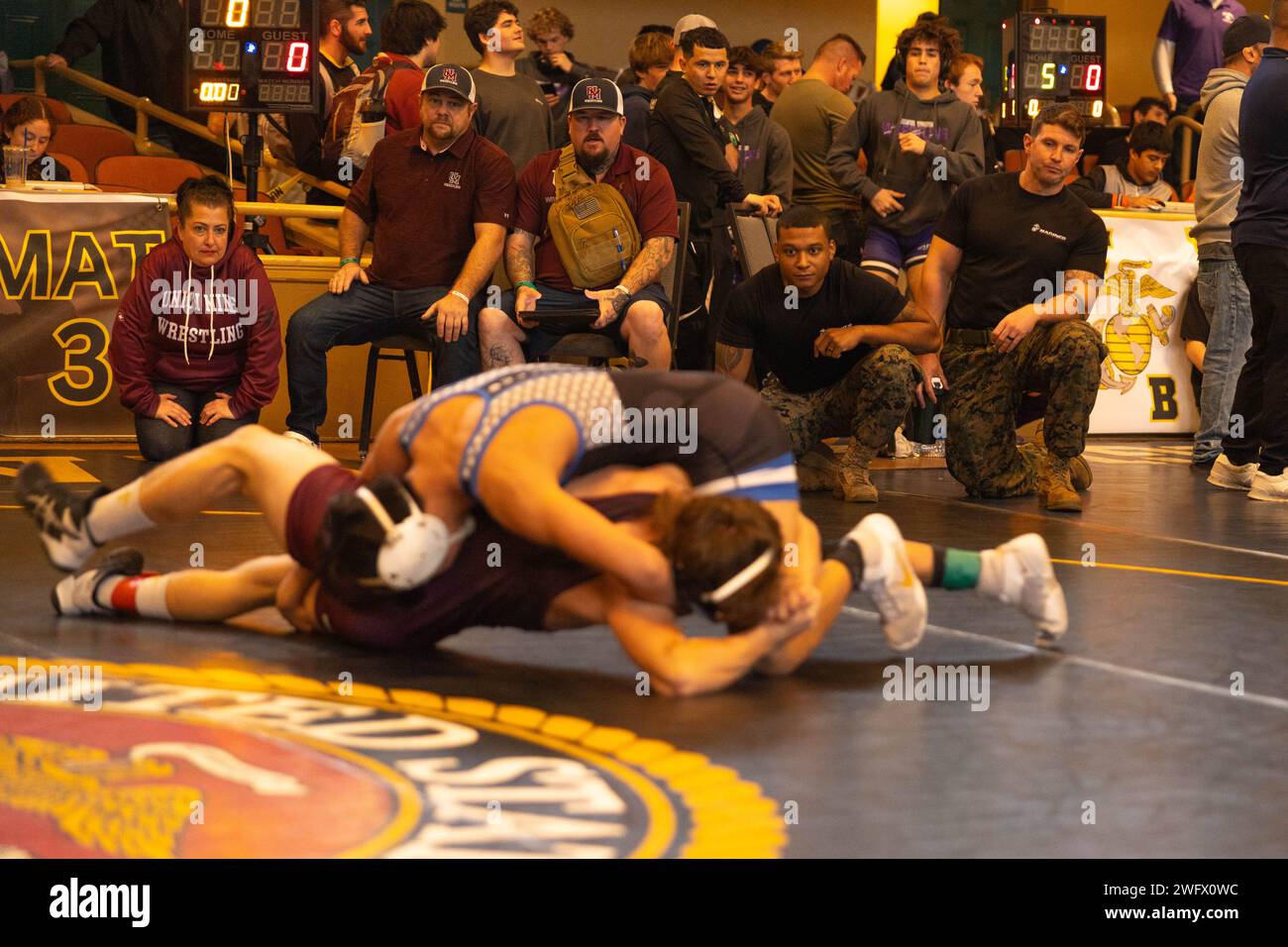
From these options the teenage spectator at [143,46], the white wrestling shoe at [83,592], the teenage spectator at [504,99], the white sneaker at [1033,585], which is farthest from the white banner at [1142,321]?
the white wrestling shoe at [83,592]

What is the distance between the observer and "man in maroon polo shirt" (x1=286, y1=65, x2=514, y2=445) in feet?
21.9

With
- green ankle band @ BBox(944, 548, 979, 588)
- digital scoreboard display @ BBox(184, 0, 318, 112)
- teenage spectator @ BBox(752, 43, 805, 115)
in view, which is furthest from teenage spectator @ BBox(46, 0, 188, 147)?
green ankle band @ BBox(944, 548, 979, 588)

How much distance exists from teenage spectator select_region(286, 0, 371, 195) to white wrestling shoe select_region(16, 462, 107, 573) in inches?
180

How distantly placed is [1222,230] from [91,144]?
20.4 ft

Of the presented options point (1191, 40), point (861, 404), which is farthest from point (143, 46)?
point (1191, 40)

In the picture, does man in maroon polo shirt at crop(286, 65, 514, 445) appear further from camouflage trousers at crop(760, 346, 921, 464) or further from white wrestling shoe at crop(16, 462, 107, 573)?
white wrestling shoe at crop(16, 462, 107, 573)

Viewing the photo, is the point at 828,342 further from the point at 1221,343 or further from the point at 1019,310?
the point at 1221,343

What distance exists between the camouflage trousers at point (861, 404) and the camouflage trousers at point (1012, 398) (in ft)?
1.01

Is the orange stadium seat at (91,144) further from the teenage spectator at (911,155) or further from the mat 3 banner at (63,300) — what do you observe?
the teenage spectator at (911,155)

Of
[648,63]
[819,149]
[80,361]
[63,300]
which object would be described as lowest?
[80,361]

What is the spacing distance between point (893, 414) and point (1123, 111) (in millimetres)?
8966

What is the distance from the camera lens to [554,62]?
344 inches

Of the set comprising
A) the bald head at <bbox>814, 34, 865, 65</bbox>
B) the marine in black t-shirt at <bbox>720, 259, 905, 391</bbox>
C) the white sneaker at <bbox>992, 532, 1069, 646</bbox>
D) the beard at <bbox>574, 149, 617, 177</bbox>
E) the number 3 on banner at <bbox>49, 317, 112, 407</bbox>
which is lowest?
the white sneaker at <bbox>992, 532, 1069, 646</bbox>

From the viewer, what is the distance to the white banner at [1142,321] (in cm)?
871
